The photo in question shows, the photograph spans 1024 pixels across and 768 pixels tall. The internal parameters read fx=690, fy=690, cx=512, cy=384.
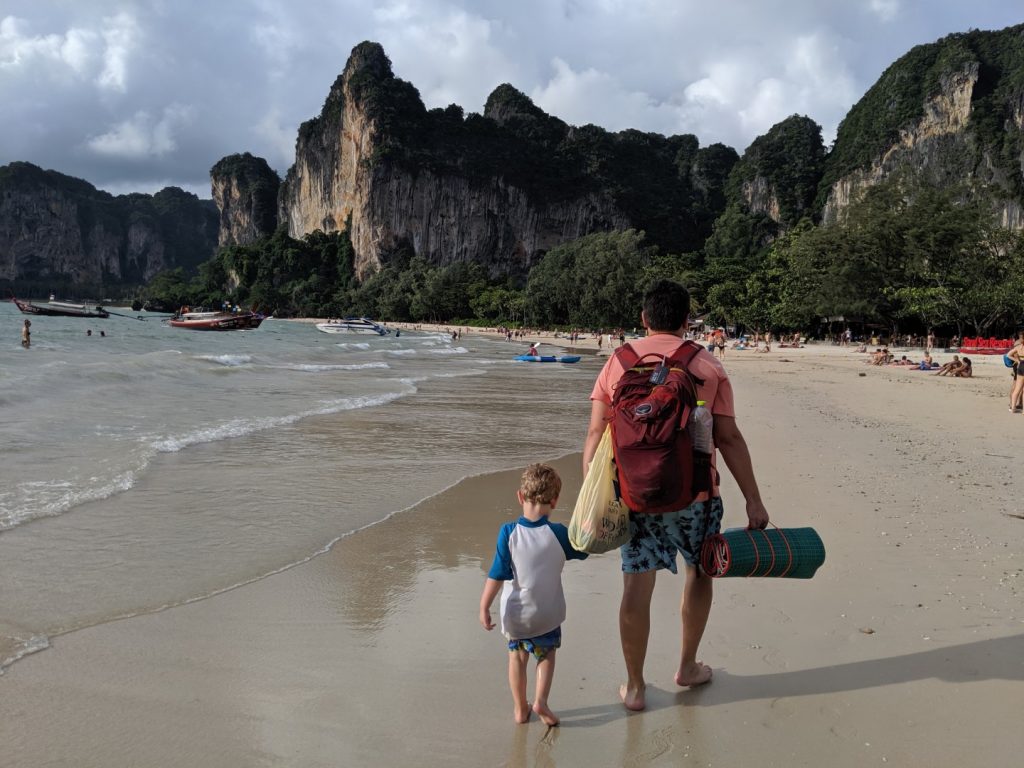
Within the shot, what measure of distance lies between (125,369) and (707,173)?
14553cm

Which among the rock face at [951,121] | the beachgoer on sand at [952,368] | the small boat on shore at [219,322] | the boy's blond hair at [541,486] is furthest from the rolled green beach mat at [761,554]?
the rock face at [951,121]

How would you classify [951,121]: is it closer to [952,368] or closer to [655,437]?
[952,368]

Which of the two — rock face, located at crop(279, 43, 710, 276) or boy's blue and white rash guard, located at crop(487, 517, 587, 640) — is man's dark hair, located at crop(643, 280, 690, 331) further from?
rock face, located at crop(279, 43, 710, 276)

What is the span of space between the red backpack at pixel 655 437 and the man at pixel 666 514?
0.34 feet

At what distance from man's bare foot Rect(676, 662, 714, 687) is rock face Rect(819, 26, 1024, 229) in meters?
71.0

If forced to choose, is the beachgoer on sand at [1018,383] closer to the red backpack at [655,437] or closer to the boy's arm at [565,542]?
the red backpack at [655,437]

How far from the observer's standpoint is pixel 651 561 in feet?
8.73

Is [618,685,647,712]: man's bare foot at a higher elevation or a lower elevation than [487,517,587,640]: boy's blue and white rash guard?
lower

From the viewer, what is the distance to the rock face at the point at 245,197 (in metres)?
167

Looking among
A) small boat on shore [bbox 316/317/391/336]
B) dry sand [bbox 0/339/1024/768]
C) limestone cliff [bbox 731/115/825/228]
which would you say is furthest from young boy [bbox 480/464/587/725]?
limestone cliff [bbox 731/115/825/228]

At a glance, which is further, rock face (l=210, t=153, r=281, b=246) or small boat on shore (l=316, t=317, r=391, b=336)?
rock face (l=210, t=153, r=281, b=246)

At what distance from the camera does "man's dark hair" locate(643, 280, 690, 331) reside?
273 centimetres

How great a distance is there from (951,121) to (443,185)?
74772 mm

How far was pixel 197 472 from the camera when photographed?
7156mm
